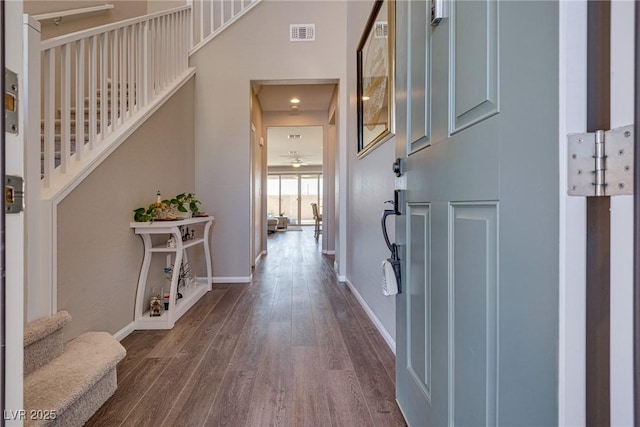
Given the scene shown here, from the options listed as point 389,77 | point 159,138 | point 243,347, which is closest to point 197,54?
point 159,138

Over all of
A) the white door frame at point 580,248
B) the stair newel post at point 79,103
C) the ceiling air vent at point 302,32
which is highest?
the ceiling air vent at point 302,32

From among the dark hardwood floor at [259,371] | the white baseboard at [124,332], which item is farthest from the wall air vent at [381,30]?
the white baseboard at [124,332]

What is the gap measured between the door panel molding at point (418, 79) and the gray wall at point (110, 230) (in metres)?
1.80

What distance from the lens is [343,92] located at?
3623 millimetres

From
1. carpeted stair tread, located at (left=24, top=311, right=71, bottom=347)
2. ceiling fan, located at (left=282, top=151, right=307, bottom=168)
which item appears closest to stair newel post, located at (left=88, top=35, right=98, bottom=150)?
carpeted stair tread, located at (left=24, top=311, right=71, bottom=347)

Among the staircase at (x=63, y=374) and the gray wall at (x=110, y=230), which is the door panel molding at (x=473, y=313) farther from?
the gray wall at (x=110, y=230)

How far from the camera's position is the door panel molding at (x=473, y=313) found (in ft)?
2.25

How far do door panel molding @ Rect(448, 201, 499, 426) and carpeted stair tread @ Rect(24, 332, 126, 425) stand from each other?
53.8 inches

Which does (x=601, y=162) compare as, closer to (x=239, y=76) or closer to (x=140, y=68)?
(x=140, y=68)

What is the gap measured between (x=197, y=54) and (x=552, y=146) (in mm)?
3864

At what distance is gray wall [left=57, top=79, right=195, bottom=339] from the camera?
1.69m

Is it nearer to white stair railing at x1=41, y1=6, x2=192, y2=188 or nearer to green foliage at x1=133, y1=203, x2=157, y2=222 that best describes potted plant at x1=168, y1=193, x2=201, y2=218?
green foliage at x1=133, y1=203, x2=157, y2=222

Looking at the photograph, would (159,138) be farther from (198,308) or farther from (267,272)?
(267,272)

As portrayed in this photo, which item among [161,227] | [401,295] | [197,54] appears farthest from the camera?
[197,54]
